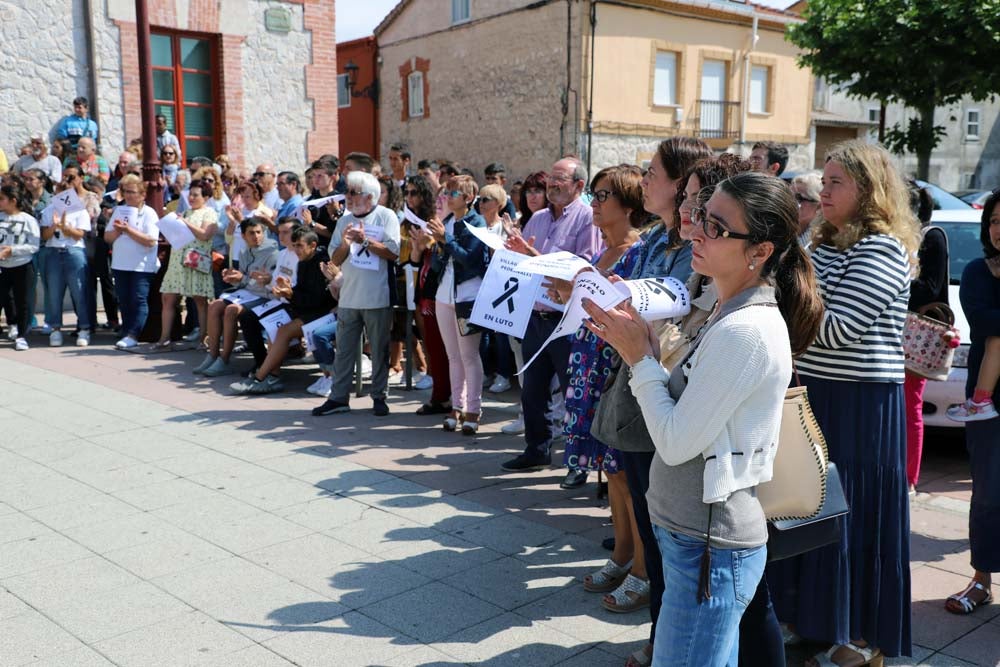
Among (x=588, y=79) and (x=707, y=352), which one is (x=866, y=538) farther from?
A: (x=588, y=79)

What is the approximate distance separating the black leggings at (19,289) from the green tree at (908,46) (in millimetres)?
17078

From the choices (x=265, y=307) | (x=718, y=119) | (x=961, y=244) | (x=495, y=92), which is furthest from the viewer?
(x=718, y=119)

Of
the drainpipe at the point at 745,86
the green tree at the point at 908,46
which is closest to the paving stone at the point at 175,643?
the green tree at the point at 908,46

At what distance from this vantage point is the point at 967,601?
3963 millimetres

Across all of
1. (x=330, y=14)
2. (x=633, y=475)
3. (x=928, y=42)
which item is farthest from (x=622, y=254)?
(x=928, y=42)

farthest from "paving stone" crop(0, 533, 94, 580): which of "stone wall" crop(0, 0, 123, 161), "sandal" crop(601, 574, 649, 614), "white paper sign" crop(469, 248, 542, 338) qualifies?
"stone wall" crop(0, 0, 123, 161)

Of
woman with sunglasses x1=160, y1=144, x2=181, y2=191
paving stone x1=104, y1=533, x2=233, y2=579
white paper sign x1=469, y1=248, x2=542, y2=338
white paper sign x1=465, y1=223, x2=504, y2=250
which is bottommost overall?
paving stone x1=104, y1=533, x2=233, y2=579

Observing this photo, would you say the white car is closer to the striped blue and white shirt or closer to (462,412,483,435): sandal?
the striped blue and white shirt

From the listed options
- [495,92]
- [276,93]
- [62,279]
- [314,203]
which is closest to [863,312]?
[314,203]

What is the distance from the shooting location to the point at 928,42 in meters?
19.9

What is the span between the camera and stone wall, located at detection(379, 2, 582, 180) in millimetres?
25859

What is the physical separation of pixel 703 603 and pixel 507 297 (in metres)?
3.00

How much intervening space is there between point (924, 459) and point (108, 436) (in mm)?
5931

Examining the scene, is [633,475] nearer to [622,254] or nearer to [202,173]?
[622,254]
